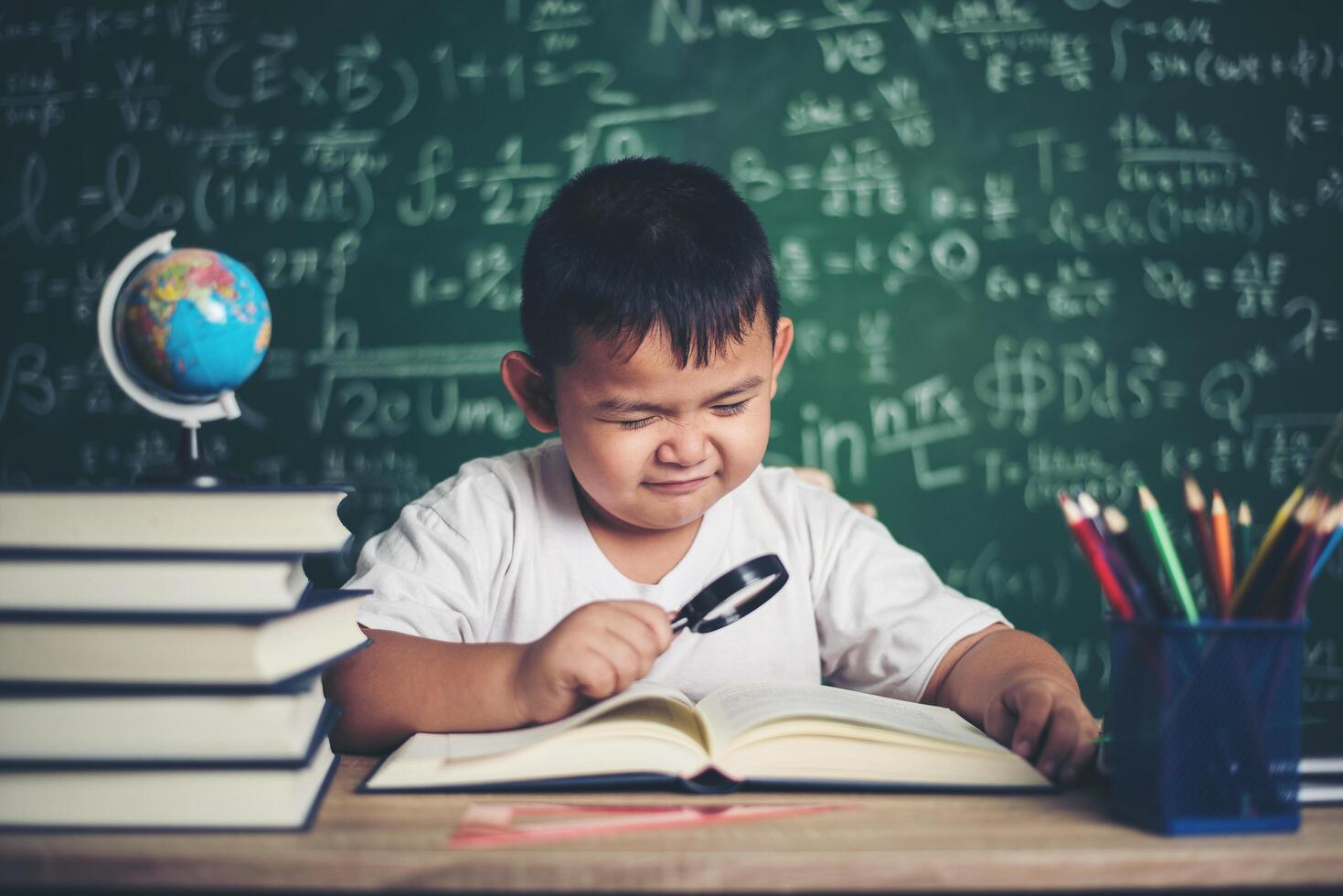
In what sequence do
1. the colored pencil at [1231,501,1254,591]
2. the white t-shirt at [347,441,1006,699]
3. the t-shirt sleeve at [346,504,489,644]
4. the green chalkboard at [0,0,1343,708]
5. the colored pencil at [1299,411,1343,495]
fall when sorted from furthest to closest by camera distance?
the green chalkboard at [0,0,1343,708] → the white t-shirt at [347,441,1006,699] → the t-shirt sleeve at [346,504,489,644] → the colored pencil at [1299,411,1343,495] → the colored pencil at [1231,501,1254,591]

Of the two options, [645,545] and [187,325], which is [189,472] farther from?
[645,545]

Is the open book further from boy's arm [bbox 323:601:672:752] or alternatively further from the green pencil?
the green pencil

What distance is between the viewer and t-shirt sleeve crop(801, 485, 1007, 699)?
1231 millimetres

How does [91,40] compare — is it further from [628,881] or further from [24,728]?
[628,881]

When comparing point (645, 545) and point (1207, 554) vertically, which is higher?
point (1207, 554)

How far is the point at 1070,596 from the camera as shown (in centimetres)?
254

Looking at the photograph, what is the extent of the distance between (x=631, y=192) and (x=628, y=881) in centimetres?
90

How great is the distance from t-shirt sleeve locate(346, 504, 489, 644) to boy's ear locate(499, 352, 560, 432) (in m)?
0.18

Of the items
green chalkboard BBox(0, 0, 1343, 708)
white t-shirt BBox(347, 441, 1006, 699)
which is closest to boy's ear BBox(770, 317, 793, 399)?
white t-shirt BBox(347, 441, 1006, 699)

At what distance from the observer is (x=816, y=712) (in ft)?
2.61

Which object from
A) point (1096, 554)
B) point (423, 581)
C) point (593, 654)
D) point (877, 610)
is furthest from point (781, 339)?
point (1096, 554)

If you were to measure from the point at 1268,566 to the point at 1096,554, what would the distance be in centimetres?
11

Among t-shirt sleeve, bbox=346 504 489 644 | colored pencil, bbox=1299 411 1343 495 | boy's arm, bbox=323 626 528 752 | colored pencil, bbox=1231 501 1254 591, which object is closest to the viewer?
colored pencil, bbox=1231 501 1254 591

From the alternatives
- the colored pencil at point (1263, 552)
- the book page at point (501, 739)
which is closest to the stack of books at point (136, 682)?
the book page at point (501, 739)
